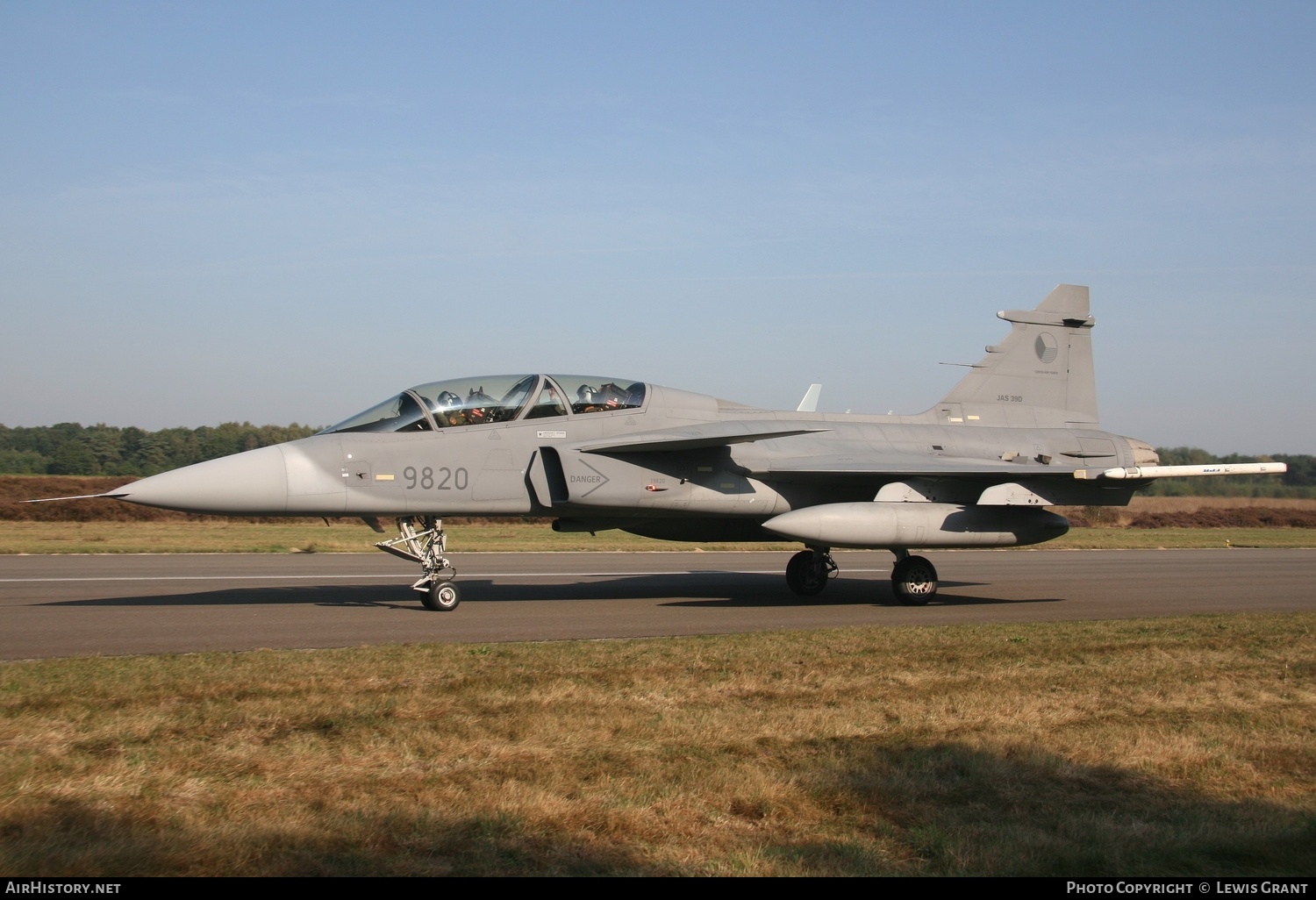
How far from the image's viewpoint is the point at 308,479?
37.1 ft

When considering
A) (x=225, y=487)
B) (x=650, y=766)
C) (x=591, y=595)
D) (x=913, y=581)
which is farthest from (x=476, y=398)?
(x=650, y=766)

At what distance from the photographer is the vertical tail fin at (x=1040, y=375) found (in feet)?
53.6

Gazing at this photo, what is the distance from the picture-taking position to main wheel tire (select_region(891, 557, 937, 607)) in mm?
13859

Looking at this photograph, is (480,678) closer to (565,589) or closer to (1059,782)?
(1059,782)

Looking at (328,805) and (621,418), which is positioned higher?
(621,418)

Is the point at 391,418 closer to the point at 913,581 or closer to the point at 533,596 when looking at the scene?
the point at 533,596

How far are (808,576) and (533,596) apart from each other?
12.7ft

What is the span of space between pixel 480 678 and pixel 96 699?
2.43 meters

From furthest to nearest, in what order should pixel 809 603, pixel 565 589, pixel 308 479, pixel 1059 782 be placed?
pixel 565 589 → pixel 809 603 → pixel 308 479 → pixel 1059 782

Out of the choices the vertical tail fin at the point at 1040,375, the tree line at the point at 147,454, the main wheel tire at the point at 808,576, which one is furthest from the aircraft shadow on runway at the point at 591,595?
the tree line at the point at 147,454

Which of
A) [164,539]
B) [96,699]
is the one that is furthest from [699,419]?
[164,539]

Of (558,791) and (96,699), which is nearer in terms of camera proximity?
(558,791)

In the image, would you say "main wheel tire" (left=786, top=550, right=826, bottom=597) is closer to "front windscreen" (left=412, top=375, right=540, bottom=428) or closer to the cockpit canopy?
the cockpit canopy

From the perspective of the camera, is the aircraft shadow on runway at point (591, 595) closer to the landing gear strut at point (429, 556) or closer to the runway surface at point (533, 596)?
the runway surface at point (533, 596)
